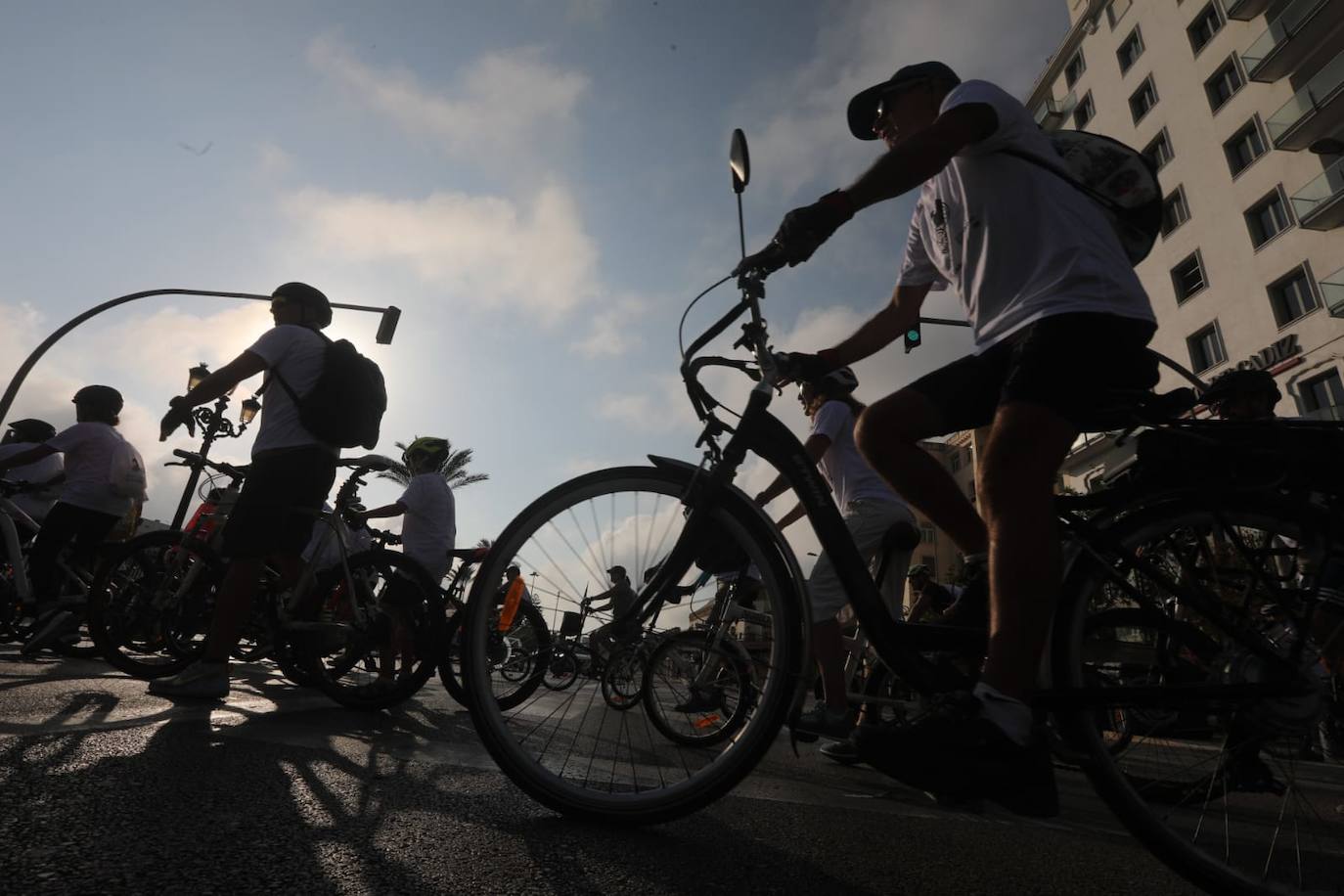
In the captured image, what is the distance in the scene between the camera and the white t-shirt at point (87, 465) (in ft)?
17.6

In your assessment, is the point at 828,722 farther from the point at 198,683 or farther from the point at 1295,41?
the point at 1295,41

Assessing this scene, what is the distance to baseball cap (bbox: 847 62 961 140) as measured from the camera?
7.23 feet

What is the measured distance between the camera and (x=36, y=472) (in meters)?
6.55

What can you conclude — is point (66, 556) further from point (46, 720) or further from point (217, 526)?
point (46, 720)

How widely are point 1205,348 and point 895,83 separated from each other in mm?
25838

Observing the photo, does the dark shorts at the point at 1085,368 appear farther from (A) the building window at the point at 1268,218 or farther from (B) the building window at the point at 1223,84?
(B) the building window at the point at 1223,84

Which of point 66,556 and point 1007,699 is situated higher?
point 66,556

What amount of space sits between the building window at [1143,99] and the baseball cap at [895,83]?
29.8 m

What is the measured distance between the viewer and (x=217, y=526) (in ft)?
14.0

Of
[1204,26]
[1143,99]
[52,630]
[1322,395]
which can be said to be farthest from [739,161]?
[1143,99]

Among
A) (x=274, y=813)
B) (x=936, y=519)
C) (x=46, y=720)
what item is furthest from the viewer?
(x=46, y=720)

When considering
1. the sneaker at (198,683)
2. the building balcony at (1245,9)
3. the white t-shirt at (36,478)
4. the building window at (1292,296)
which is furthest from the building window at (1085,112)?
the sneaker at (198,683)

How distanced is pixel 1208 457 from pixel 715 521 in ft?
3.66

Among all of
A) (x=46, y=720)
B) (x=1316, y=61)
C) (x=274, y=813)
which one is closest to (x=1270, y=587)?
(x=274, y=813)
